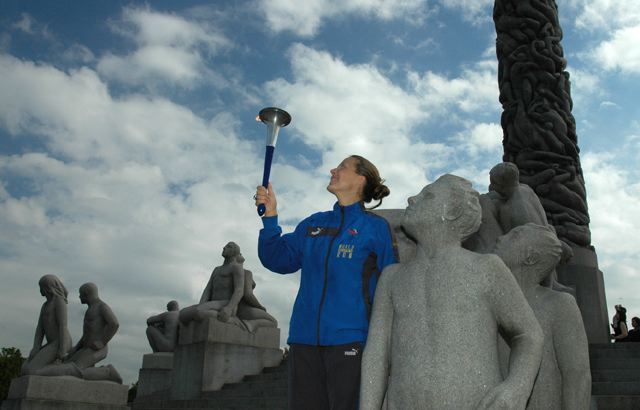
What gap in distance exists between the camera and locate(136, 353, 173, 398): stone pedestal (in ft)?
46.5

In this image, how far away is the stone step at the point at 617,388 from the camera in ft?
23.0

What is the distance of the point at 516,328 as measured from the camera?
223 cm

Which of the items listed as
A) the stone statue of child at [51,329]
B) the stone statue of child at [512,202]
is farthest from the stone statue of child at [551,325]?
the stone statue of child at [51,329]

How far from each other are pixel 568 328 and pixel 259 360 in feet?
33.4

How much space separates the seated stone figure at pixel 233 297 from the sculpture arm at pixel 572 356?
983cm

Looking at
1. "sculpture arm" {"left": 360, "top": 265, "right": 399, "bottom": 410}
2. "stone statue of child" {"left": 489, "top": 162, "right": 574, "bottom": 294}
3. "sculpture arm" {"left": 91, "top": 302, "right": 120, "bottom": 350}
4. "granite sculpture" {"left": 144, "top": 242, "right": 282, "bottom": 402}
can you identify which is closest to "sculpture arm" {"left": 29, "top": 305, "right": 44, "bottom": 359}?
"sculpture arm" {"left": 91, "top": 302, "right": 120, "bottom": 350}

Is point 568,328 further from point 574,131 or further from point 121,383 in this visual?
point 574,131

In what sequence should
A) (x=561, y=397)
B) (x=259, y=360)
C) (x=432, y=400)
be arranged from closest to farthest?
(x=432, y=400) < (x=561, y=397) < (x=259, y=360)

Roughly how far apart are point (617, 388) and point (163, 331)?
35.4 ft

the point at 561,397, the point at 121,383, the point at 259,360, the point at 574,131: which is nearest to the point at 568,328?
the point at 561,397

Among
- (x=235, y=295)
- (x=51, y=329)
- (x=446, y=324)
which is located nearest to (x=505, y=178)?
(x=446, y=324)

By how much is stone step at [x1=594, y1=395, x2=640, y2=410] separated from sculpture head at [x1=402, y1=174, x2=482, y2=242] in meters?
4.73

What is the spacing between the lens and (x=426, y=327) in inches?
87.7

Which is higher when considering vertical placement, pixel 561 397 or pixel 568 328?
pixel 568 328
